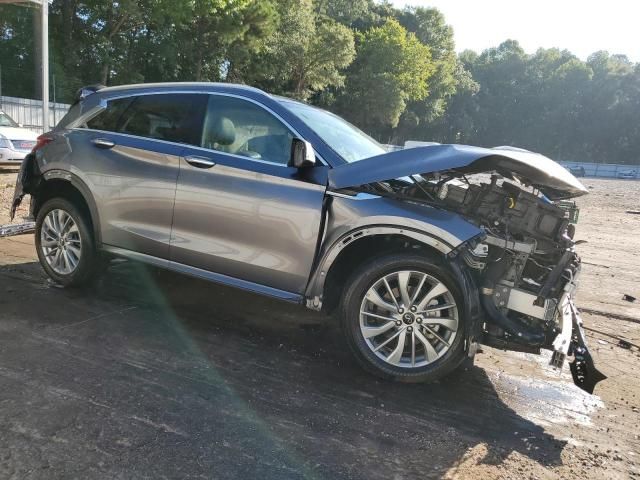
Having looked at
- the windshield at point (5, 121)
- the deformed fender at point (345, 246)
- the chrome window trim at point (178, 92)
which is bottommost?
the windshield at point (5, 121)

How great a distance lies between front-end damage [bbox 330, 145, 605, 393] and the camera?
136 inches

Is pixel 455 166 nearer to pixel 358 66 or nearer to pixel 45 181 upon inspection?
pixel 45 181

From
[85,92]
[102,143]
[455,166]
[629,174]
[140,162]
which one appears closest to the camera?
[455,166]

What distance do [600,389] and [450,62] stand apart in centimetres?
7377

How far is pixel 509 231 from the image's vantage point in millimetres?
3627

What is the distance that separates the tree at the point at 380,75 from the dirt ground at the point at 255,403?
161 feet

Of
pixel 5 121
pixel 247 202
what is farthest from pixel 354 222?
pixel 5 121

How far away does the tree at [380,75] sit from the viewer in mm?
51562

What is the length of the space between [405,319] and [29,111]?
2463 centimetres

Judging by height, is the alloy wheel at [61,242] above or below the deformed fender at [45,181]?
below

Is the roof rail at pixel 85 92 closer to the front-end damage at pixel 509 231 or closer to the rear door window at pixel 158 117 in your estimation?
the rear door window at pixel 158 117

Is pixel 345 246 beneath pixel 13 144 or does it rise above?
above

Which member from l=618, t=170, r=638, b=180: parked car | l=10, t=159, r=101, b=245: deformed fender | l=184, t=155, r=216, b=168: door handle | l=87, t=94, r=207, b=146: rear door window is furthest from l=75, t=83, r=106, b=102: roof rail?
l=618, t=170, r=638, b=180: parked car

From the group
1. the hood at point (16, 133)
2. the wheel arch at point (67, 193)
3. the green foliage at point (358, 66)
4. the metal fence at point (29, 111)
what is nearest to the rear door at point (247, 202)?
the wheel arch at point (67, 193)
